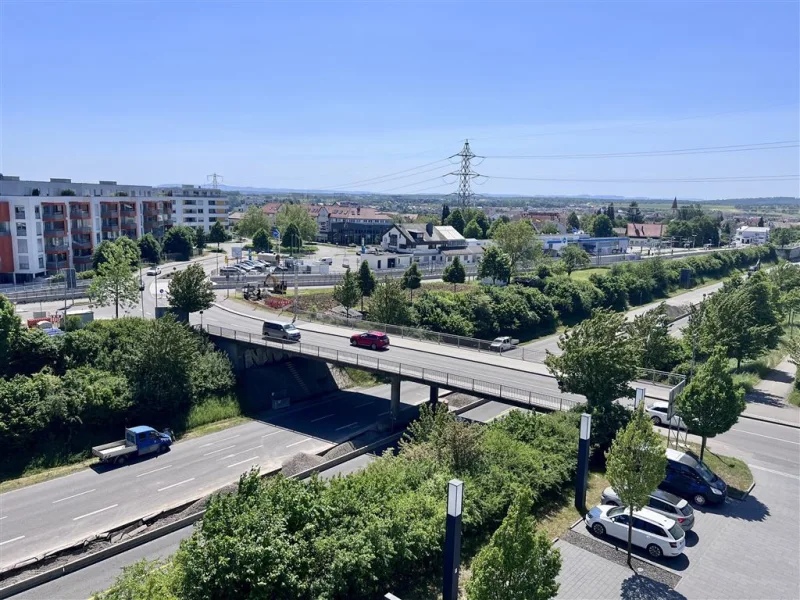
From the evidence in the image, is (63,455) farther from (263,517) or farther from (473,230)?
(473,230)

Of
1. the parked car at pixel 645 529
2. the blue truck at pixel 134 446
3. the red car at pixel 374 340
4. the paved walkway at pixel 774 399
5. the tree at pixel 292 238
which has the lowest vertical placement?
the blue truck at pixel 134 446

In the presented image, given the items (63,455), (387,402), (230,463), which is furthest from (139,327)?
(387,402)

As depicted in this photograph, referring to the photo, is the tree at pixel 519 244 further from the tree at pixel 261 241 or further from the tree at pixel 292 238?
the tree at pixel 261 241

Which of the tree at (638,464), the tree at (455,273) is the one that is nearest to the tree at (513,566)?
the tree at (638,464)

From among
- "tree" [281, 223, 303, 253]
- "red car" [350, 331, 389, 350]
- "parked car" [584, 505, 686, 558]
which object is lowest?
"parked car" [584, 505, 686, 558]

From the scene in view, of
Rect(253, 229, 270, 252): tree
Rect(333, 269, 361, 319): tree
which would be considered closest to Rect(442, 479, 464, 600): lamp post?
Rect(333, 269, 361, 319): tree

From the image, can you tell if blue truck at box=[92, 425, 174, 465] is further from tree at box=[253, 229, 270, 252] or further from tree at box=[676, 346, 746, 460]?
tree at box=[253, 229, 270, 252]
